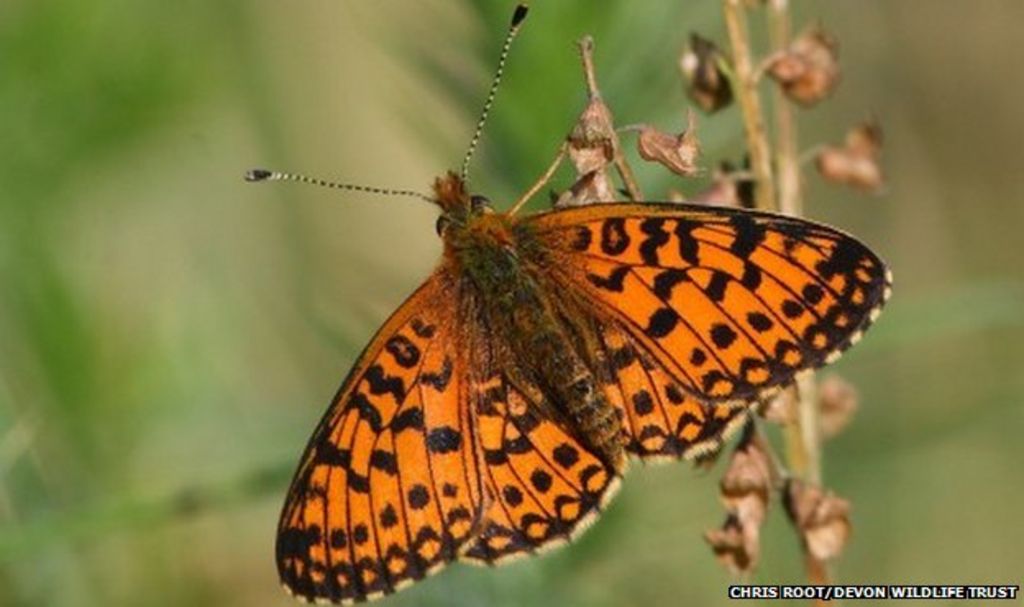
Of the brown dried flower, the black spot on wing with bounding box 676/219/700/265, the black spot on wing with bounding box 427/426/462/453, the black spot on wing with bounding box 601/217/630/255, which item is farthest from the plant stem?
the black spot on wing with bounding box 427/426/462/453

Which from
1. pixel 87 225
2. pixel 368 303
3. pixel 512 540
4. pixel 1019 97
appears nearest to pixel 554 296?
pixel 512 540

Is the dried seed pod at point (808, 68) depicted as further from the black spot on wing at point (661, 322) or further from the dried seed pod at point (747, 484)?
the dried seed pod at point (747, 484)

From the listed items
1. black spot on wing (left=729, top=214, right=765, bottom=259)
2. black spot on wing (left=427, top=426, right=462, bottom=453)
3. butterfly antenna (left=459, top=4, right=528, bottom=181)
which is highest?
butterfly antenna (left=459, top=4, right=528, bottom=181)

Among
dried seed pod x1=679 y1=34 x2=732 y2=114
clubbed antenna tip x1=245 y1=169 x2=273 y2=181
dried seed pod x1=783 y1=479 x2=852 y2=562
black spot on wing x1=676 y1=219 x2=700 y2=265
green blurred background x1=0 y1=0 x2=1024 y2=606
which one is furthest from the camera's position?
green blurred background x1=0 y1=0 x2=1024 y2=606

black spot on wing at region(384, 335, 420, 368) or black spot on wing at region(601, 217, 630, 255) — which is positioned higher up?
black spot on wing at region(601, 217, 630, 255)

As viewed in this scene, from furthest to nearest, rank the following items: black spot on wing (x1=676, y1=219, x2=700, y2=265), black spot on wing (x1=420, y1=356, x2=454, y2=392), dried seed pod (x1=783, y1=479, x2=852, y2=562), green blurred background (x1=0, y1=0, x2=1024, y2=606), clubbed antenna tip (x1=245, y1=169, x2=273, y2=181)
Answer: green blurred background (x1=0, y1=0, x2=1024, y2=606)
clubbed antenna tip (x1=245, y1=169, x2=273, y2=181)
black spot on wing (x1=420, y1=356, x2=454, y2=392)
black spot on wing (x1=676, y1=219, x2=700, y2=265)
dried seed pod (x1=783, y1=479, x2=852, y2=562)

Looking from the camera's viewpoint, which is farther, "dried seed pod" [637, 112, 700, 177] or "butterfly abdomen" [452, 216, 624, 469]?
"butterfly abdomen" [452, 216, 624, 469]

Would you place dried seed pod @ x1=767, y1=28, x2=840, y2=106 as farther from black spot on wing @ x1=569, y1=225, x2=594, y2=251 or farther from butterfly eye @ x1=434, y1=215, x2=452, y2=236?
butterfly eye @ x1=434, y1=215, x2=452, y2=236

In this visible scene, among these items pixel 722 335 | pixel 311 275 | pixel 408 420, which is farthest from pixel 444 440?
pixel 311 275
